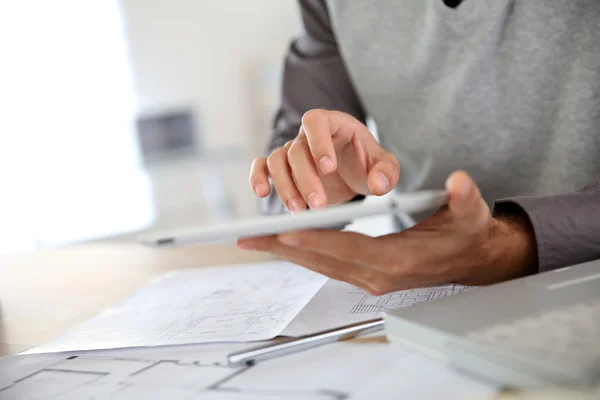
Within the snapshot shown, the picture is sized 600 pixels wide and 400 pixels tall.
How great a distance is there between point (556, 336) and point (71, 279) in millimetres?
664

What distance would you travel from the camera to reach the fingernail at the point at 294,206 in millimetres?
467

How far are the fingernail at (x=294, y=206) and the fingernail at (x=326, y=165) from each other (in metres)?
0.04

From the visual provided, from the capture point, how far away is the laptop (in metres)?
0.25

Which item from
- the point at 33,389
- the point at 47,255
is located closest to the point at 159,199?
the point at 47,255

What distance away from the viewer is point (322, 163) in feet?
1.51

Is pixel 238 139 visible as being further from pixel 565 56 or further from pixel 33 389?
pixel 33 389

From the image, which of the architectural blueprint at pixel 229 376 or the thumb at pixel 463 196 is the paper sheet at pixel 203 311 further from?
the thumb at pixel 463 196

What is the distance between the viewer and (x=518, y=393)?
0.26m

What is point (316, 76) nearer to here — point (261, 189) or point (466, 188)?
point (261, 189)

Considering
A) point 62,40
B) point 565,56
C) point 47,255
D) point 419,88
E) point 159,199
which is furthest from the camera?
point 159,199

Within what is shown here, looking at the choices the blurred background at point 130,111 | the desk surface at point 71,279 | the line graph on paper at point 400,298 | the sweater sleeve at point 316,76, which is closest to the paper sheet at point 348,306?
the line graph on paper at point 400,298

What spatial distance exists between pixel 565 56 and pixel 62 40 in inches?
98.3

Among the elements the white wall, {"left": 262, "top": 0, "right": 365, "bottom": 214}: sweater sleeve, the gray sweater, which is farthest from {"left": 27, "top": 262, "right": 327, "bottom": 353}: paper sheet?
the white wall

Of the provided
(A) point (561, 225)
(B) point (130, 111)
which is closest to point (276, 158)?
(A) point (561, 225)
